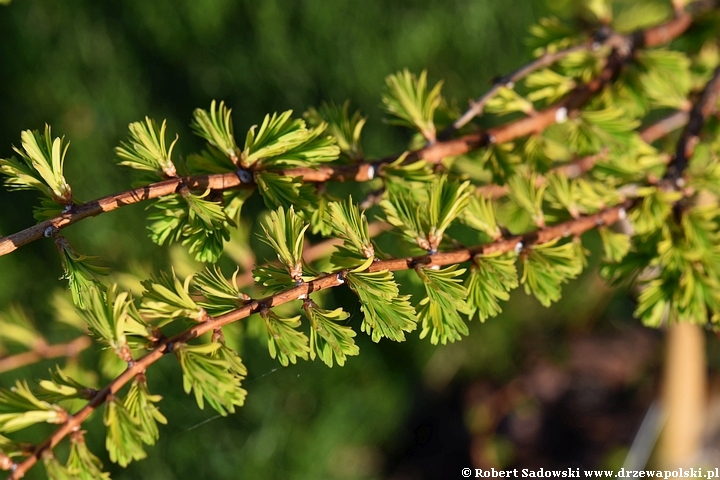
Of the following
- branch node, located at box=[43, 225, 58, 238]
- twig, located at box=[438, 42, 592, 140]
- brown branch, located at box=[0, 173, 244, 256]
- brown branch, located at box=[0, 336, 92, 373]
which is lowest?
brown branch, located at box=[0, 336, 92, 373]

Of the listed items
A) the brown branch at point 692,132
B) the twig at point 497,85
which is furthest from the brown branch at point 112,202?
the brown branch at point 692,132

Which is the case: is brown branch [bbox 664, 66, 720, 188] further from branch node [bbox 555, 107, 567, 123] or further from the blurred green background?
the blurred green background

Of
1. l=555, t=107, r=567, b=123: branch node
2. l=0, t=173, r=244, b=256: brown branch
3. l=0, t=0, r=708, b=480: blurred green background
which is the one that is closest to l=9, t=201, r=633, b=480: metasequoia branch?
l=0, t=173, r=244, b=256: brown branch

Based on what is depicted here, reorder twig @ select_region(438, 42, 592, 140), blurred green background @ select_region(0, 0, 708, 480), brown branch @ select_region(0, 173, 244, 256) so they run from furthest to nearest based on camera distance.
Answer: blurred green background @ select_region(0, 0, 708, 480), twig @ select_region(438, 42, 592, 140), brown branch @ select_region(0, 173, 244, 256)

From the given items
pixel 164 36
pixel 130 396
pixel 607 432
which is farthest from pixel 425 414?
pixel 130 396

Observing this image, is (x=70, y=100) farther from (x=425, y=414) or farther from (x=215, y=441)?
(x=425, y=414)

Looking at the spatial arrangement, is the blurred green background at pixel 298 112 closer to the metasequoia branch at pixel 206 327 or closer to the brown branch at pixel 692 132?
the brown branch at pixel 692 132
